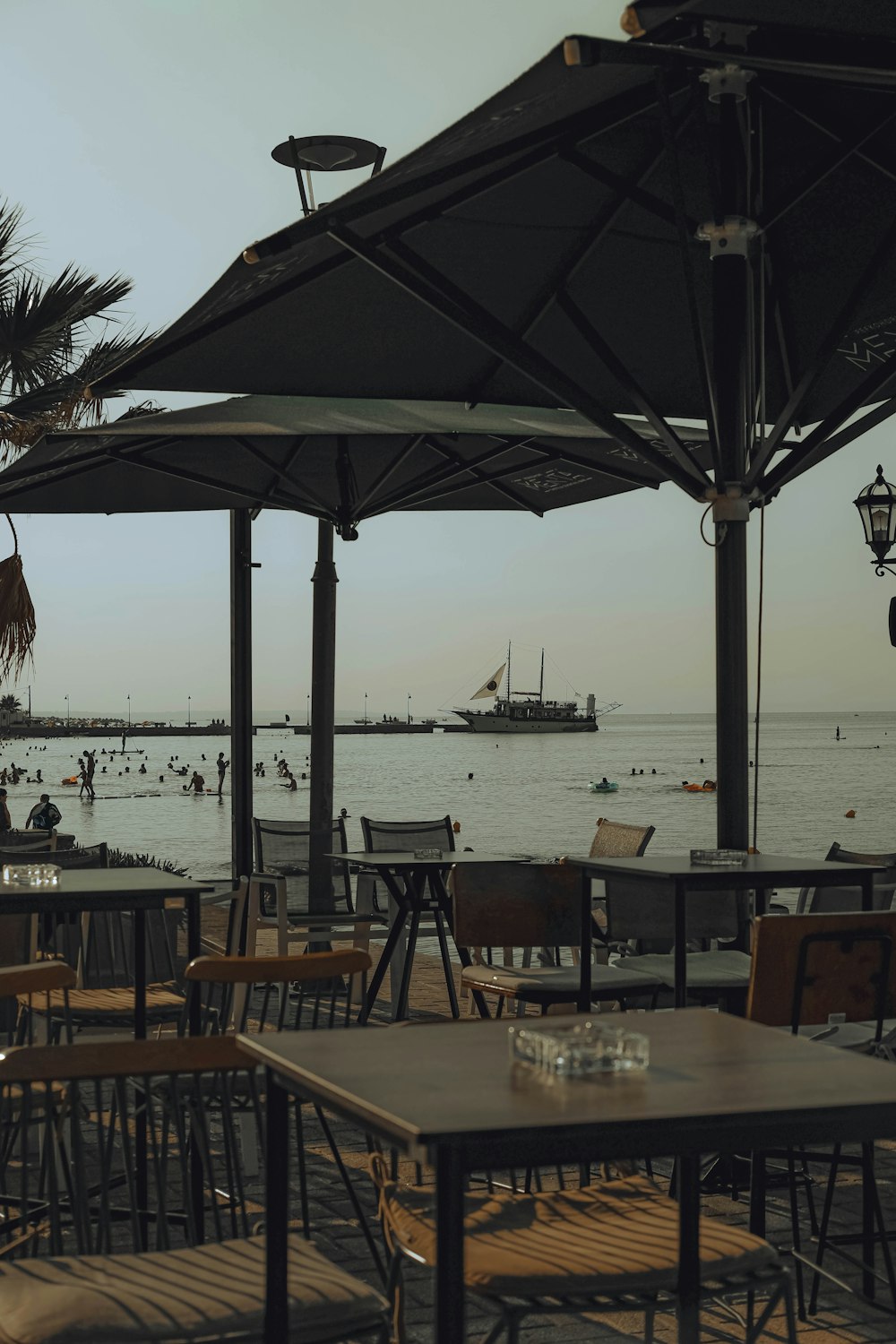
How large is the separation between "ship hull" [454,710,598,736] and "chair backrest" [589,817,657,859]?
116 metres

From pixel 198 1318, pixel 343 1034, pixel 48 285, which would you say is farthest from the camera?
pixel 48 285

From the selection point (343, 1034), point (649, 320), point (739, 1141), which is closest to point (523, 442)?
point (649, 320)

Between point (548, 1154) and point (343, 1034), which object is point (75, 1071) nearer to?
point (343, 1034)

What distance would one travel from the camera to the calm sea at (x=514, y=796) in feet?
146

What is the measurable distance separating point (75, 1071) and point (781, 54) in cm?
330

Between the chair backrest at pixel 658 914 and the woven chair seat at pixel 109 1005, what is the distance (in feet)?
5.21

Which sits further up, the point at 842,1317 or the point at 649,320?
the point at 649,320

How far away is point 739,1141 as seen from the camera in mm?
1898

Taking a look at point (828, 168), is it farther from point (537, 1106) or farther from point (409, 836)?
point (409, 836)

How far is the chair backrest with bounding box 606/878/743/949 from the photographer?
5.46 m

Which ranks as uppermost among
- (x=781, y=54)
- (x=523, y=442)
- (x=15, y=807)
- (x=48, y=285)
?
(x=48, y=285)

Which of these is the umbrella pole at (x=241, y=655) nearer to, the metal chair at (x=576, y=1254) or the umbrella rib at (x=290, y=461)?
the umbrella rib at (x=290, y=461)

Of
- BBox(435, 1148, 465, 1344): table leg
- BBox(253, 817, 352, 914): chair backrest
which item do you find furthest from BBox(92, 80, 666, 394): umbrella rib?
BBox(253, 817, 352, 914): chair backrest

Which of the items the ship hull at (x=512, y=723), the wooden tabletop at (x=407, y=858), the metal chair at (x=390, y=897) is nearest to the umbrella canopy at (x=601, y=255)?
the wooden tabletop at (x=407, y=858)
